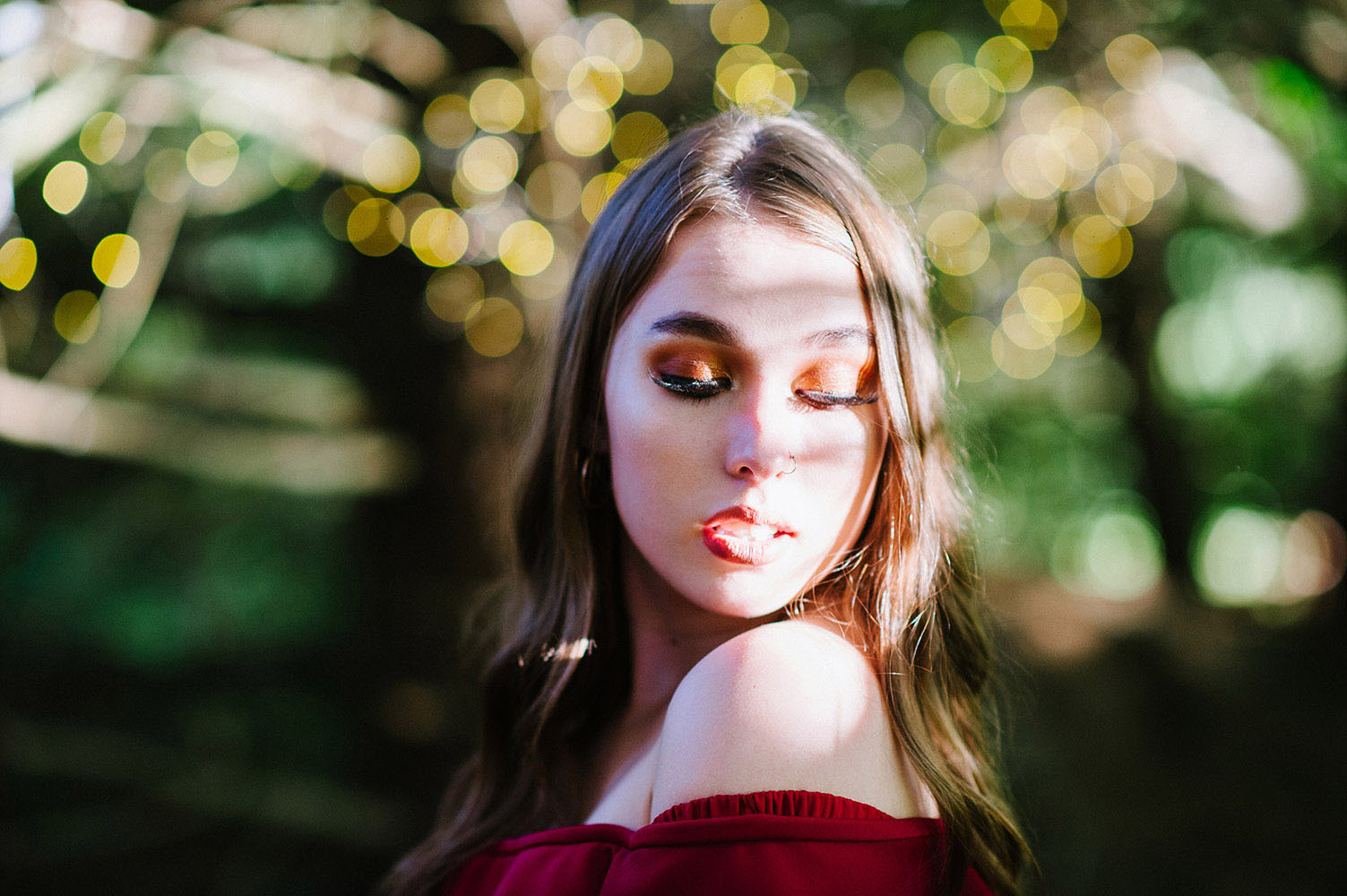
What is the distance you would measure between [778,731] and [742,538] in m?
0.23

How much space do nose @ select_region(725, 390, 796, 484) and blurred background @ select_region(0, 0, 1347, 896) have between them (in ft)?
5.20

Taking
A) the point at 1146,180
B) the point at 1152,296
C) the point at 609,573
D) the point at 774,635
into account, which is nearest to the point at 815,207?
the point at 774,635

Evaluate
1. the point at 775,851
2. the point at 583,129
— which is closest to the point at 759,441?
the point at 775,851

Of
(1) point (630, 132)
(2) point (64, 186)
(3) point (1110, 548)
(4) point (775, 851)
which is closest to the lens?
(4) point (775, 851)

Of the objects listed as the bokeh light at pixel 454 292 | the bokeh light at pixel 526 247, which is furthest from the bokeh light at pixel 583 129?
the bokeh light at pixel 454 292

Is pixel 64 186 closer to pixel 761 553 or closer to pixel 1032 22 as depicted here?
Answer: pixel 761 553

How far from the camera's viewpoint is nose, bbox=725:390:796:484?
98 centimetres

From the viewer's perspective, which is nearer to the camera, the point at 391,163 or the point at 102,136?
the point at 102,136

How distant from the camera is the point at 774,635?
37.7 inches

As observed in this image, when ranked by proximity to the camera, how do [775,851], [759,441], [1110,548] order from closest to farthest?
[775,851], [759,441], [1110,548]

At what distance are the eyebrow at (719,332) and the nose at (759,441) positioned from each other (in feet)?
0.24

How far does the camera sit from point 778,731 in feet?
2.85

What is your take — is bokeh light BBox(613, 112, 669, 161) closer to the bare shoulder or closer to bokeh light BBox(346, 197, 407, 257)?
bokeh light BBox(346, 197, 407, 257)

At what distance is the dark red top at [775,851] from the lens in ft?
2.68
